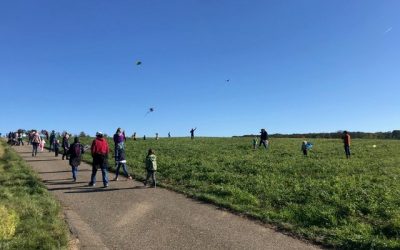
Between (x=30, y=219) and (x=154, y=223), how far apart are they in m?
2.85

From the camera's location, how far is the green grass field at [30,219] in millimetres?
9031

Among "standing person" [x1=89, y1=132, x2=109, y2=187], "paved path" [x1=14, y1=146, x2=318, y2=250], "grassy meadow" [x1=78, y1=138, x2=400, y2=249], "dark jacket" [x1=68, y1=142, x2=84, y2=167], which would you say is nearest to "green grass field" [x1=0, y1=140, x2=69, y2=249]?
"paved path" [x1=14, y1=146, x2=318, y2=250]

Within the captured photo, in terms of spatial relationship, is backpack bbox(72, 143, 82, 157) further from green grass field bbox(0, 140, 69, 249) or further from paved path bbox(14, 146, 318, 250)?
paved path bbox(14, 146, 318, 250)

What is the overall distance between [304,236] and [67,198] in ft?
25.6

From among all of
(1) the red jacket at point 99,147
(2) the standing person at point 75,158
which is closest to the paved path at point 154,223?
(1) the red jacket at point 99,147

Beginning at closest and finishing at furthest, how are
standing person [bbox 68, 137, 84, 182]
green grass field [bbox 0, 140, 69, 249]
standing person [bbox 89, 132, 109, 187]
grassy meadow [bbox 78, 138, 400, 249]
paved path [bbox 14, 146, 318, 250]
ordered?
green grass field [bbox 0, 140, 69, 249] < paved path [bbox 14, 146, 318, 250] < grassy meadow [bbox 78, 138, 400, 249] < standing person [bbox 89, 132, 109, 187] < standing person [bbox 68, 137, 84, 182]

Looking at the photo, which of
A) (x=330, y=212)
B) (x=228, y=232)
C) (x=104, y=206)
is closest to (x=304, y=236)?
(x=228, y=232)

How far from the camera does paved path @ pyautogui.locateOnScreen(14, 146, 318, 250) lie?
379 inches

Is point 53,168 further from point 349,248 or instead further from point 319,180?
point 349,248

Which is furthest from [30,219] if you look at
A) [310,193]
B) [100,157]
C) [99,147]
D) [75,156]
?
[310,193]

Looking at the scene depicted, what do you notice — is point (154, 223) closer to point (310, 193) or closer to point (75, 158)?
point (310, 193)

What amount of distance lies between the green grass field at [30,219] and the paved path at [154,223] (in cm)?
42

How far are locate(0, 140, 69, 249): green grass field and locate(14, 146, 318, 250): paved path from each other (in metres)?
0.42

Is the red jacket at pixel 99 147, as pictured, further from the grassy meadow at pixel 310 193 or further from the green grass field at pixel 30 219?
the grassy meadow at pixel 310 193
